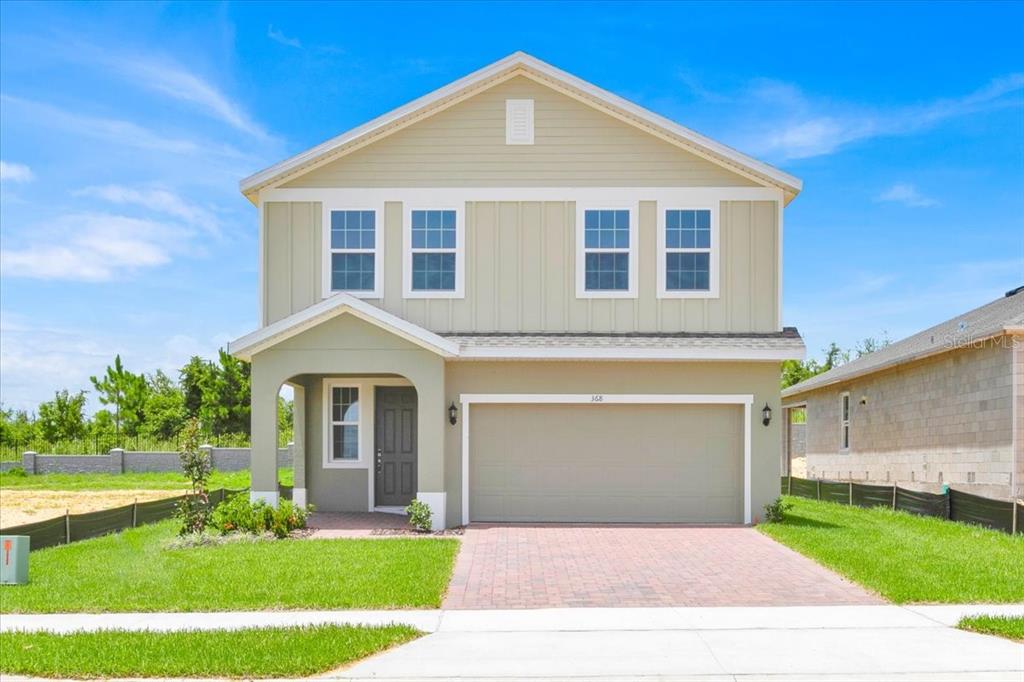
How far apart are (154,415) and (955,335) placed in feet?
121

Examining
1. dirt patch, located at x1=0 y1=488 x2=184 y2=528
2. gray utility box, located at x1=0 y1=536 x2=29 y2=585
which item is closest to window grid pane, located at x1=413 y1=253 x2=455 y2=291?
gray utility box, located at x1=0 y1=536 x2=29 y2=585

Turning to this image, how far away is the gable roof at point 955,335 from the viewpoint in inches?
685

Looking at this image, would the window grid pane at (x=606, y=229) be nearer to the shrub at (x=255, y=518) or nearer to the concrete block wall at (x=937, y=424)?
the shrub at (x=255, y=518)

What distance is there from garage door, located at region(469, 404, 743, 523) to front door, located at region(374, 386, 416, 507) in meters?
1.99

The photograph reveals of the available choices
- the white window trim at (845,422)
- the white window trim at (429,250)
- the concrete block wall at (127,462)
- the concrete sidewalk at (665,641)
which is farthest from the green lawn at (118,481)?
the concrete sidewalk at (665,641)

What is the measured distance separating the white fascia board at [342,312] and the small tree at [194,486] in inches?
63.9

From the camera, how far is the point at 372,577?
11.4 m

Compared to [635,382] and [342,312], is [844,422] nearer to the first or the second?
[635,382]

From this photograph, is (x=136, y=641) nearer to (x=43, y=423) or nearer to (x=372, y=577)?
(x=372, y=577)

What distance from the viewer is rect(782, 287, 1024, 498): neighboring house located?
1736 centimetres

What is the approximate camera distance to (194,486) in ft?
50.2

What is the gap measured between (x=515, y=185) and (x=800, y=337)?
19.5 feet

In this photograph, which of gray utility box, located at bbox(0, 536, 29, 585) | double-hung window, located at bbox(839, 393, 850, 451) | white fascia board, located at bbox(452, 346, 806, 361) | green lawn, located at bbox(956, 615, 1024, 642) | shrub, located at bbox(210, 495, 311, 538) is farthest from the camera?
double-hung window, located at bbox(839, 393, 850, 451)

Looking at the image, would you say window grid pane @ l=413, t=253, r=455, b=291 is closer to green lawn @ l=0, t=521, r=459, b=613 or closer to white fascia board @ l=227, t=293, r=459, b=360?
white fascia board @ l=227, t=293, r=459, b=360
